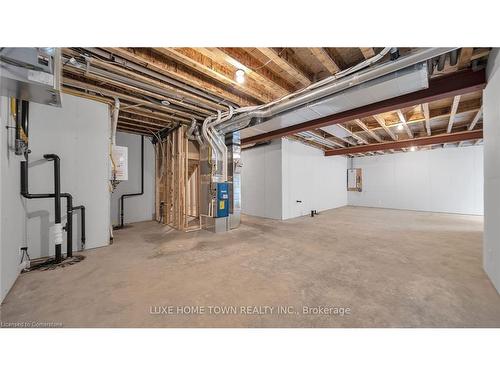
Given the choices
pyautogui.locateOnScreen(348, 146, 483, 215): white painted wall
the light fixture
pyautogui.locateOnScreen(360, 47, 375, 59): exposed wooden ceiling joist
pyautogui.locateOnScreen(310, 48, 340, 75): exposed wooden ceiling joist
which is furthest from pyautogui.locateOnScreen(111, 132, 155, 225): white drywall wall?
pyautogui.locateOnScreen(348, 146, 483, 215): white painted wall

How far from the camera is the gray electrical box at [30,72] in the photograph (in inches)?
54.4

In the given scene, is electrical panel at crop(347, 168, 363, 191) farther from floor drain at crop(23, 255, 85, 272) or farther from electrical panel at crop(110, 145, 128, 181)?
floor drain at crop(23, 255, 85, 272)

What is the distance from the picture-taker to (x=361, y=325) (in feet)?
4.75

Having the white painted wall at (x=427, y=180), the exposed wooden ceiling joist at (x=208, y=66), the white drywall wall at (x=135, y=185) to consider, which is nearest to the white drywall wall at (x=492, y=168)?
the exposed wooden ceiling joist at (x=208, y=66)

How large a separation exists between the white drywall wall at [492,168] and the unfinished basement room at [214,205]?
0.12 feet

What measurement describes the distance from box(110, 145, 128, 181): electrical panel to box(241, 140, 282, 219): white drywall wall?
3721 mm

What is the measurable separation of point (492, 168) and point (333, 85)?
199 cm

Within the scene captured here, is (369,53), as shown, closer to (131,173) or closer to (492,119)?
(492,119)

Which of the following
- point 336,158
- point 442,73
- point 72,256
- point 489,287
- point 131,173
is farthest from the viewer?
point 336,158

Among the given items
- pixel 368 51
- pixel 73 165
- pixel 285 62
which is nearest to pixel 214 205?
pixel 73 165
